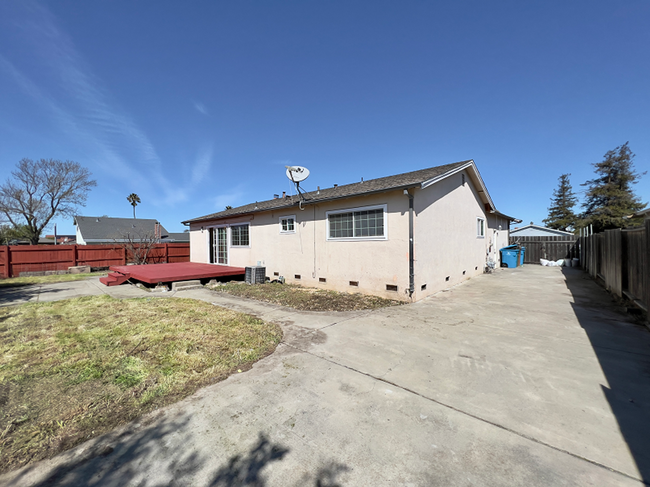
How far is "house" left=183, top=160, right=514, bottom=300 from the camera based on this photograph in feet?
24.2

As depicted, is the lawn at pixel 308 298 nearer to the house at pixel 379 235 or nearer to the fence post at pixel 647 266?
the house at pixel 379 235

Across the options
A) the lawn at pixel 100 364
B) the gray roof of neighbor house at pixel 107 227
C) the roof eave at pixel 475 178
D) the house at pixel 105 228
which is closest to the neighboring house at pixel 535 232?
the roof eave at pixel 475 178

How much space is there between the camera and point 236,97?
10.9 metres

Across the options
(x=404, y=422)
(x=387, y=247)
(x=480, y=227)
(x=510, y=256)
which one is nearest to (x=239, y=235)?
(x=387, y=247)

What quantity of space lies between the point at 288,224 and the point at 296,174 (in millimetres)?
2026

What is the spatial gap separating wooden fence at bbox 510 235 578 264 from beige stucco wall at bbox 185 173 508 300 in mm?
7795

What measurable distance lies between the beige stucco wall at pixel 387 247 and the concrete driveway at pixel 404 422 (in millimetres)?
3379

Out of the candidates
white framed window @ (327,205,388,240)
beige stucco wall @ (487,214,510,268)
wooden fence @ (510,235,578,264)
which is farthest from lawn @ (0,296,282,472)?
wooden fence @ (510,235,578,264)

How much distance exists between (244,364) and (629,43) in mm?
12965

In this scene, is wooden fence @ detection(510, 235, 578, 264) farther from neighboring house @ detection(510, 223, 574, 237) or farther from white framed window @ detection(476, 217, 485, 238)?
white framed window @ detection(476, 217, 485, 238)

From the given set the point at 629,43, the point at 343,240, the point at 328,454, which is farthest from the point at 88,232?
the point at 629,43

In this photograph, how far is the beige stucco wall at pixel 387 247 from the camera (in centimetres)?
743

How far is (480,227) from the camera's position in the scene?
13.1 metres

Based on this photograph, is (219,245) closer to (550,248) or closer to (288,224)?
(288,224)
